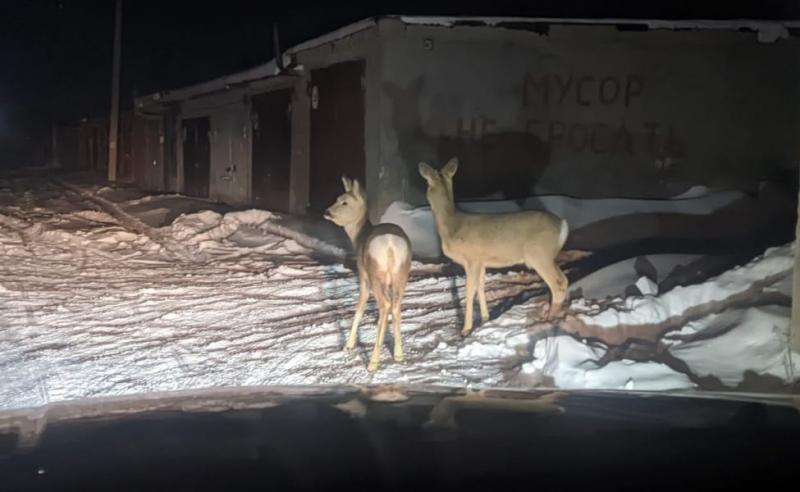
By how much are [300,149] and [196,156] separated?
34.3ft

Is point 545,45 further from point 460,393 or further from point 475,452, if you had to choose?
point 475,452

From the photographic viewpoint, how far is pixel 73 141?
61438 millimetres

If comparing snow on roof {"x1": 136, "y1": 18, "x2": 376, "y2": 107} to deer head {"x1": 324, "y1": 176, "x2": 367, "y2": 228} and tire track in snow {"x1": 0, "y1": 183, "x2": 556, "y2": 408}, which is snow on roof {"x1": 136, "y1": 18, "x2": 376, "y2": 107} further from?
deer head {"x1": 324, "y1": 176, "x2": 367, "y2": 228}

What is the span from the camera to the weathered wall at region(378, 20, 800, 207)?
52.7 feet

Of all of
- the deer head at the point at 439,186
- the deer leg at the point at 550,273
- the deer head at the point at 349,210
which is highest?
the deer head at the point at 439,186

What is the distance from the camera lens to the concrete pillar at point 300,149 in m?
20.1

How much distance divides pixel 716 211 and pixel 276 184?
1034 centimetres

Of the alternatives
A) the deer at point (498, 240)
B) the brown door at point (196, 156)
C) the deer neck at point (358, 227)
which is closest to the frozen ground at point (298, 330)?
the deer at point (498, 240)

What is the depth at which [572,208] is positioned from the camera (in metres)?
15.7

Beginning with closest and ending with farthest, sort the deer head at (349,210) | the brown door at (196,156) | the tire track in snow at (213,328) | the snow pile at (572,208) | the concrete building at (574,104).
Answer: the tire track in snow at (213,328)
the deer head at (349,210)
the snow pile at (572,208)
the concrete building at (574,104)
the brown door at (196,156)

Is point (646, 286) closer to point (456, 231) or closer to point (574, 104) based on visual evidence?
point (456, 231)

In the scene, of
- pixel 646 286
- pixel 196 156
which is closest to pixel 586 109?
pixel 646 286

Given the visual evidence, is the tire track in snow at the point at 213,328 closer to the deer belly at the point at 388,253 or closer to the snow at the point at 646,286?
the deer belly at the point at 388,253

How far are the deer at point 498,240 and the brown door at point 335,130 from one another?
7249 mm
